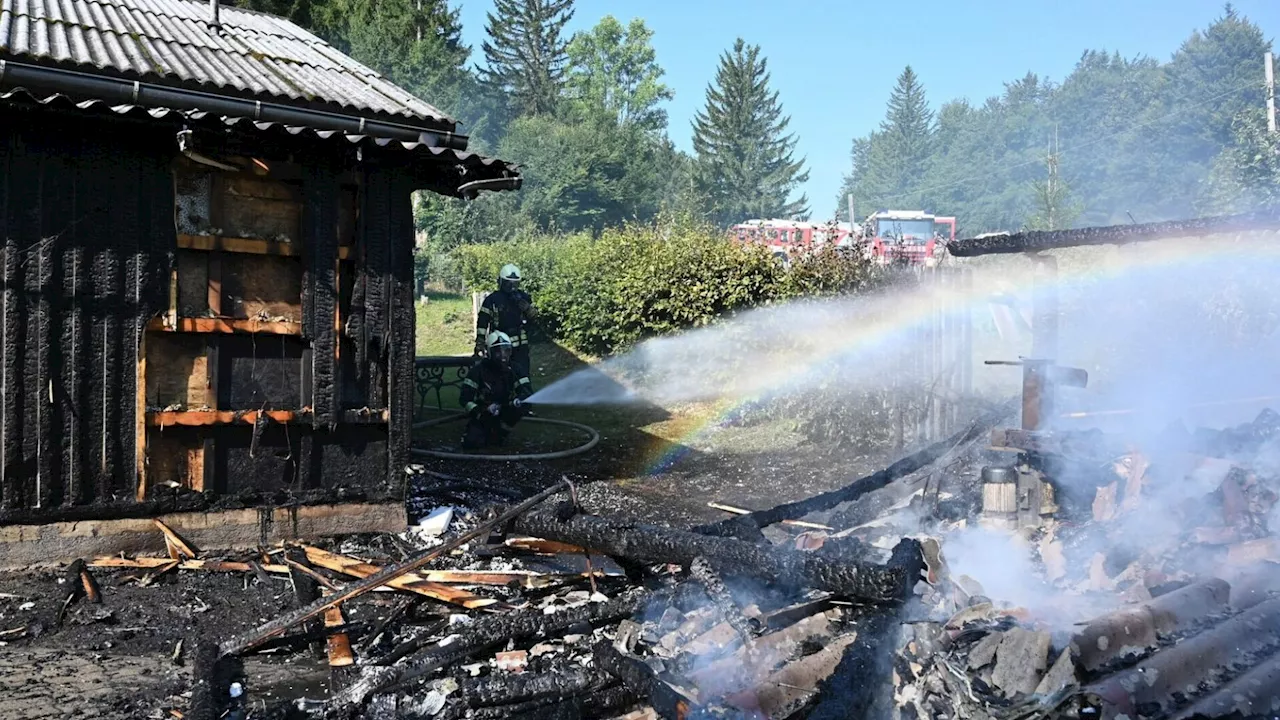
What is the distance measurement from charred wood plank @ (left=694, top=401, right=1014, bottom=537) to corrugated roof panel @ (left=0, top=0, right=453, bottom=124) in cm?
408

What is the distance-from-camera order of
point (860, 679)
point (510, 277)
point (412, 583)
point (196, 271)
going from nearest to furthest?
point (860, 679), point (412, 583), point (196, 271), point (510, 277)

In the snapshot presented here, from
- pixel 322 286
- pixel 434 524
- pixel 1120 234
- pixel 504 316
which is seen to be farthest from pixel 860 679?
pixel 504 316

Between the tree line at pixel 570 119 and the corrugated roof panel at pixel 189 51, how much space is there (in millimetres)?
22255

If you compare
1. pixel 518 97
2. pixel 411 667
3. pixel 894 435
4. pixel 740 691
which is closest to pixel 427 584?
pixel 411 667

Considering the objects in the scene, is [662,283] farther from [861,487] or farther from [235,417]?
[235,417]

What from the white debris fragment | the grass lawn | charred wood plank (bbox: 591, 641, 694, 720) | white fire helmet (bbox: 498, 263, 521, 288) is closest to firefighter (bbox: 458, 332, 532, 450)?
white fire helmet (bbox: 498, 263, 521, 288)

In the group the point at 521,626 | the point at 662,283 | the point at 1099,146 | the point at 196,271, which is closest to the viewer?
the point at 521,626

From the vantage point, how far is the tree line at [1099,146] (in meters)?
30.0

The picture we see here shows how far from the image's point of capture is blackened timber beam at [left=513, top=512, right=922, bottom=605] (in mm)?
4434

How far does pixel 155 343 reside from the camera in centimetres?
640

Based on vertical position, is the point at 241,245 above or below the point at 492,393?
above

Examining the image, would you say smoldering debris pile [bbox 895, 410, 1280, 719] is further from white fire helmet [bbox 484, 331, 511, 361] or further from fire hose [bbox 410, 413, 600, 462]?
white fire helmet [bbox 484, 331, 511, 361]

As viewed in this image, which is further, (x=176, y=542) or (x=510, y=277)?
(x=510, y=277)

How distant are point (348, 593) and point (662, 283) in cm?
1181
